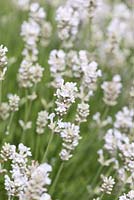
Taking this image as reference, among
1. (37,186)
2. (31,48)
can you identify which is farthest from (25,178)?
(31,48)

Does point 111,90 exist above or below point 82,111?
above

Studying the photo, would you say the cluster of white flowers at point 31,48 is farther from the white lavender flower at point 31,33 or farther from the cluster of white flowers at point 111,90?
the cluster of white flowers at point 111,90

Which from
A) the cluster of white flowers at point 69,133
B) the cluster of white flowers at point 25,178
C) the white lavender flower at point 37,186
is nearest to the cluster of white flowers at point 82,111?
the cluster of white flowers at point 69,133

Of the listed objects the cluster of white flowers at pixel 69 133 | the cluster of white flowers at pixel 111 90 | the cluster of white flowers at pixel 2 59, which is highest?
the cluster of white flowers at pixel 111 90

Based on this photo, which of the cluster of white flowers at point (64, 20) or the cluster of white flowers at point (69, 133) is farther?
the cluster of white flowers at point (64, 20)

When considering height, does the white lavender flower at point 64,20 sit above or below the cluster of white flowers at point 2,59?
above

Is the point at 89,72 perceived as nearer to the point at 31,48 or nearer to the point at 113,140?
the point at 113,140

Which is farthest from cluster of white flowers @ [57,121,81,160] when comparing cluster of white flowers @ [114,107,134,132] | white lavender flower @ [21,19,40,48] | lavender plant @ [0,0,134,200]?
white lavender flower @ [21,19,40,48]

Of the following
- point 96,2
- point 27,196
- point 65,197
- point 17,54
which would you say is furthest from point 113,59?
point 27,196

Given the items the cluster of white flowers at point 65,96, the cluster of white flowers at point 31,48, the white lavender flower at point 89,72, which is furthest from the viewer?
the cluster of white flowers at point 31,48
